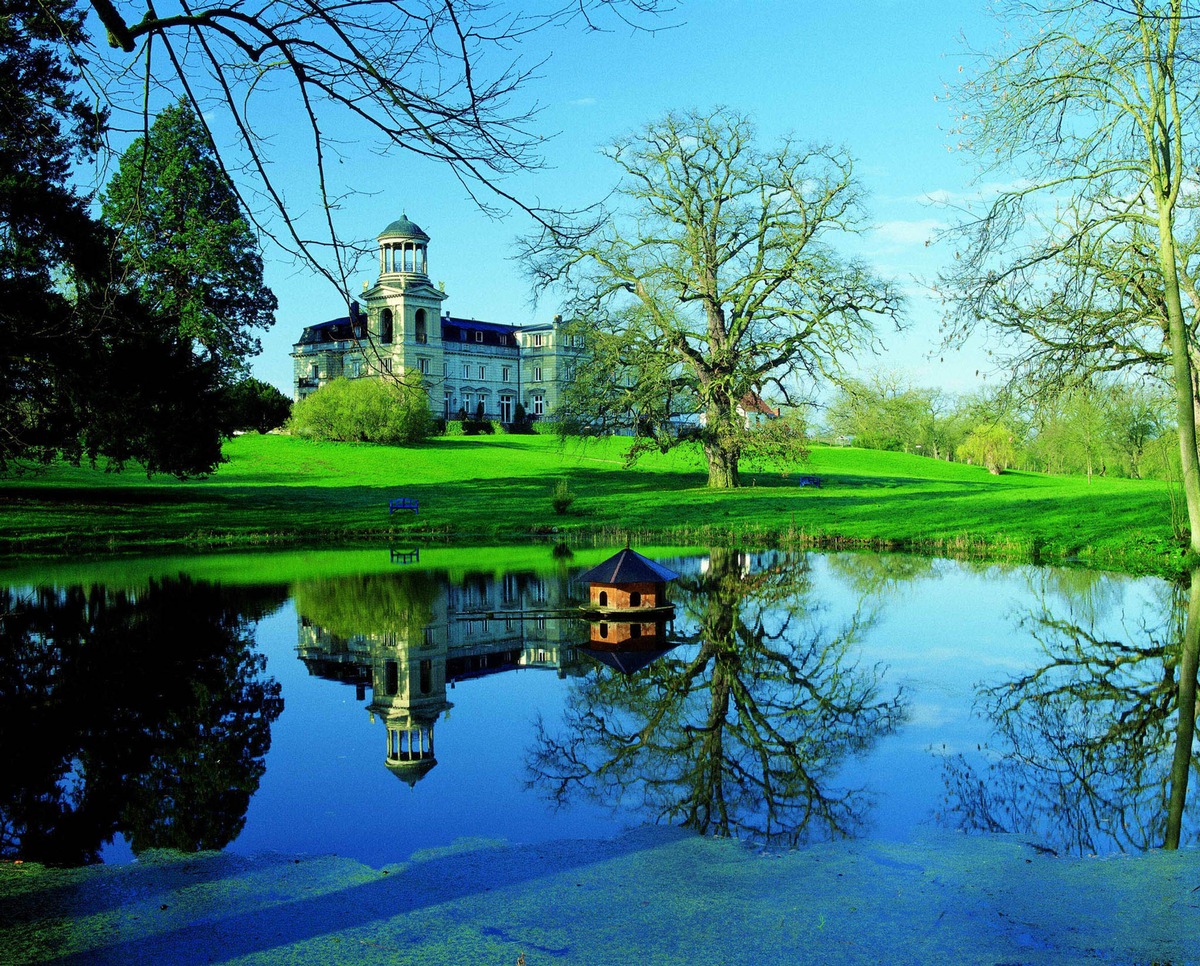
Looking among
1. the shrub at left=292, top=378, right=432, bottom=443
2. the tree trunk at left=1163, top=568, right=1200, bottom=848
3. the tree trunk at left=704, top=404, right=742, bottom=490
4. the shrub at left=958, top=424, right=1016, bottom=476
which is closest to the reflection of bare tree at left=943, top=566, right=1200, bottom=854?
the tree trunk at left=1163, top=568, right=1200, bottom=848

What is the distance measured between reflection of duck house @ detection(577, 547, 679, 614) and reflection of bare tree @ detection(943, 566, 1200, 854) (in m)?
4.66

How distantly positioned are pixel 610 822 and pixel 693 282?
33.4 metres

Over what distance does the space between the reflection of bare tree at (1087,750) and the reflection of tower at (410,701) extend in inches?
152

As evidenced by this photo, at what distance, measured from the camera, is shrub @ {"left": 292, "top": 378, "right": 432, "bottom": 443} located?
5912 cm

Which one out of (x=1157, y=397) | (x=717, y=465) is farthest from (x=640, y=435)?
(x=1157, y=397)

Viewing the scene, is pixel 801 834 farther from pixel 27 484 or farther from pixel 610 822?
pixel 27 484

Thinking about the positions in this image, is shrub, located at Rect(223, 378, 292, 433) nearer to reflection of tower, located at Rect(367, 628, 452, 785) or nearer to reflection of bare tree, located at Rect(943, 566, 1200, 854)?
reflection of tower, located at Rect(367, 628, 452, 785)

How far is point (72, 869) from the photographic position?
205 inches

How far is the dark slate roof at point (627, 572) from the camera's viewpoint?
42.2 ft

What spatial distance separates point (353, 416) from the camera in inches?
2335

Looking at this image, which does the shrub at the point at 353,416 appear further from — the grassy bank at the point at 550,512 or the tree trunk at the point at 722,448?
the tree trunk at the point at 722,448

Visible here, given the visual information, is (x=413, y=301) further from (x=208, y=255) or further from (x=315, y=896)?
(x=315, y=896)

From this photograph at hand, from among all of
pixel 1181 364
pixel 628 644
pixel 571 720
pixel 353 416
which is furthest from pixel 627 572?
pixel 353 416

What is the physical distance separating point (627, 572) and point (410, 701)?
14.7 feet
